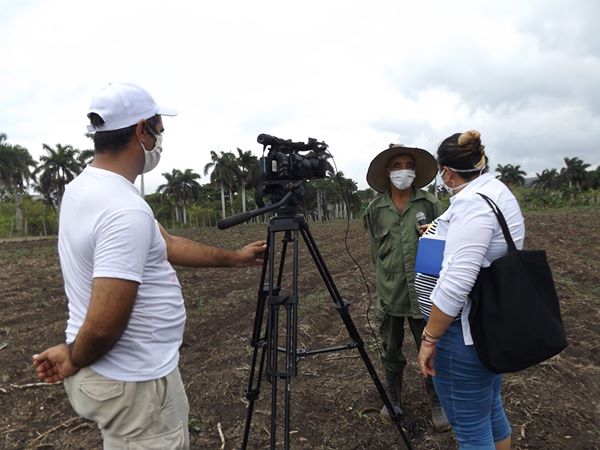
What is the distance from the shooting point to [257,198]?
98.0 inches

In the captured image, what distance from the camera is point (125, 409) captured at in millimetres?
1663

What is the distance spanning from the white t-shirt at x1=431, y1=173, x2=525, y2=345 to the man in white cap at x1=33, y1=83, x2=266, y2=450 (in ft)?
3.93

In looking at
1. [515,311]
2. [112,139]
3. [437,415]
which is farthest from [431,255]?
[437,415]

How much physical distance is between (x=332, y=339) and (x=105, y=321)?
4.02m

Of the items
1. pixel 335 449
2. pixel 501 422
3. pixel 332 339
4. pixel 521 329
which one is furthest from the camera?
pixel 332 339

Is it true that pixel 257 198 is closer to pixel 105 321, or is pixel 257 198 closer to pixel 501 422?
pixel 105 321

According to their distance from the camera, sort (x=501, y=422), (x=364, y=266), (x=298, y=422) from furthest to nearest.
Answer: (x=364, y=266) < (x=298, y=422) < (x=501, y=422)

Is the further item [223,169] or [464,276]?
[223,169]

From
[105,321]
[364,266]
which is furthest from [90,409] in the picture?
[364,266]

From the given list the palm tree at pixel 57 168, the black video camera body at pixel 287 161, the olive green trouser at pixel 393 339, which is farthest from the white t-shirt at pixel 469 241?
the palm tree at pixel 57 168

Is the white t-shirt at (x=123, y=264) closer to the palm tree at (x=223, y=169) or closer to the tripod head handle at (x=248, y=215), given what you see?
the tripod head handle at (x=248, y=215)

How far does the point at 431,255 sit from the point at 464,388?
0.65m

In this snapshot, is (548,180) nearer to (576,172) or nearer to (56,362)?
(576,172)

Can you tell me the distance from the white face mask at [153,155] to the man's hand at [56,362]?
2.65 feet
